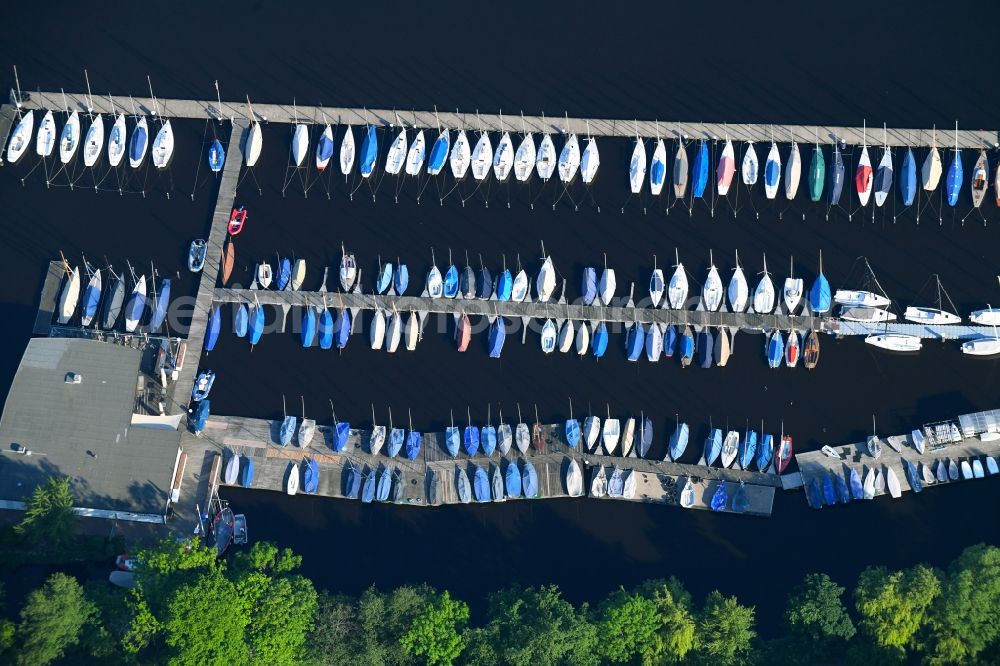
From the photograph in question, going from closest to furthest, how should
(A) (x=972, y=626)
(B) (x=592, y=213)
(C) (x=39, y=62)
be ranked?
(A) (x=972, y=626)
(B) (x=592, y=213)
(C) (x=39, y=62)

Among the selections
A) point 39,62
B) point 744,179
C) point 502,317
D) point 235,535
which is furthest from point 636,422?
point 39,62

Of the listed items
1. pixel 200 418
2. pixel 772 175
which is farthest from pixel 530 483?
pixel 772 175

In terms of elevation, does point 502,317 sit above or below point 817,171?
below

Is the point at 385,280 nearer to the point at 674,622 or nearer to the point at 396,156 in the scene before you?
the point at 396,156

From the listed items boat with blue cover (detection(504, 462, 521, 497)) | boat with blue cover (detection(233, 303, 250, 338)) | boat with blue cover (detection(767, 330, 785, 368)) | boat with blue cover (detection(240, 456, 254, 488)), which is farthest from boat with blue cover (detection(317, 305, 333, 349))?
boat with blue cover (detection(767, 330, 785, 368))

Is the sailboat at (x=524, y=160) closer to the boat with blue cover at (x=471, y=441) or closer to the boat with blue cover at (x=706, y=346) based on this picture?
the boat with blue cover at (x=706, y=346)

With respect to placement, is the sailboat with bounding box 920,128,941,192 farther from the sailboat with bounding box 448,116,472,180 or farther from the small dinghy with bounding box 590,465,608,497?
the sailboat with bounding box 448,116,472,180

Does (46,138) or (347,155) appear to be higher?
(46,138)

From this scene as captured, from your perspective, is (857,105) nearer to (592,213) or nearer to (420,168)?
(592,213)
